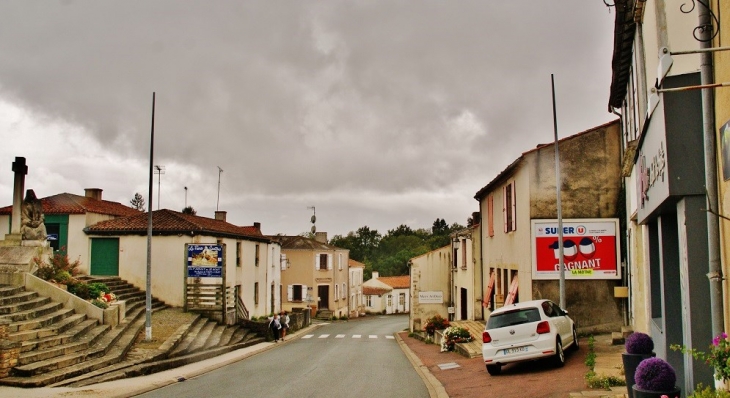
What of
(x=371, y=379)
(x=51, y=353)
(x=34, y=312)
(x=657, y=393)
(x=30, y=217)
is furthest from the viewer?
(x=30, y=217)

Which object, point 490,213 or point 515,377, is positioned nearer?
point 515,377

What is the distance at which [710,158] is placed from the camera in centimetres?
696

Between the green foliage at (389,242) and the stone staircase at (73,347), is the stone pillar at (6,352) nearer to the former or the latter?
the stone staircase at (73,347)

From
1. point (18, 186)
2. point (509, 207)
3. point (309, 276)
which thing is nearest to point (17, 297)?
point (18, 186)

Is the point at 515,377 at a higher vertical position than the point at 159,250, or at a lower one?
lower

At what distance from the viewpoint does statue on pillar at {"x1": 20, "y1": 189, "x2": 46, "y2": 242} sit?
2120 cm

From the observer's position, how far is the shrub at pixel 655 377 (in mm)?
6453

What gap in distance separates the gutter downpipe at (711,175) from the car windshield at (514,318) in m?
7.65

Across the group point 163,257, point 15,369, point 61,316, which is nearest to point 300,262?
point 163,257

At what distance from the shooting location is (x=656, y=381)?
6457 millimetres

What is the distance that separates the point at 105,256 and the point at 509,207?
20.2m

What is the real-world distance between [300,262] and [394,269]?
52615 mm

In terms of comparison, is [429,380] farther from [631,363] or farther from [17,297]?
[17,297]

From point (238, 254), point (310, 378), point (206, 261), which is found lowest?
Answer: point (310, 378)
